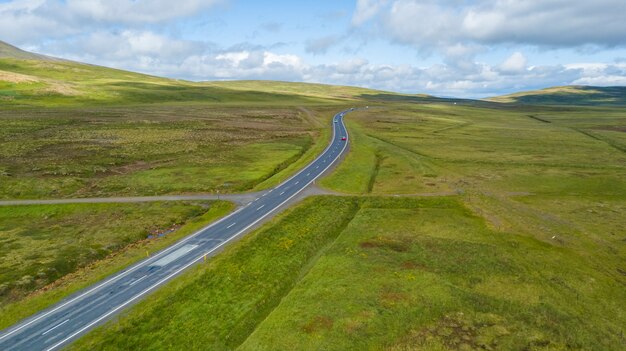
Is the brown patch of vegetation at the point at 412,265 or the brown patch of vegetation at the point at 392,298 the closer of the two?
the brown patch of vegetation at the point at 392,298

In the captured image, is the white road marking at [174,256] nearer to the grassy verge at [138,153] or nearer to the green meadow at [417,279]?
the green meadow at [417,279]

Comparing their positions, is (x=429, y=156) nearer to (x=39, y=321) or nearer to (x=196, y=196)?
(x=196, y=196)

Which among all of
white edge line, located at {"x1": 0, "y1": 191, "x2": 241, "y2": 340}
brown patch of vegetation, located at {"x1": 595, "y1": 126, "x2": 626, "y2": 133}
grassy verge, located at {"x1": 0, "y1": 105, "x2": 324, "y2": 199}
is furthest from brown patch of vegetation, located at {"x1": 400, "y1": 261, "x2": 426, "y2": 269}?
brown patch of vegetation, located at {"x1": 595, "y1": 126, "x2": 626, "y2": 133}

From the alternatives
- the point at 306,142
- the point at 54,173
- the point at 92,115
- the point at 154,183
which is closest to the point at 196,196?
the point at 154,183

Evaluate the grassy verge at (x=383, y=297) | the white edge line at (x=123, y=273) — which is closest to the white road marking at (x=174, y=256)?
the white edge line at (x=123, y=273)

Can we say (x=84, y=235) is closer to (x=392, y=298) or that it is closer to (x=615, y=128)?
(x=392, y=298)

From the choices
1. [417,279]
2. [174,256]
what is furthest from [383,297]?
[174,256]
